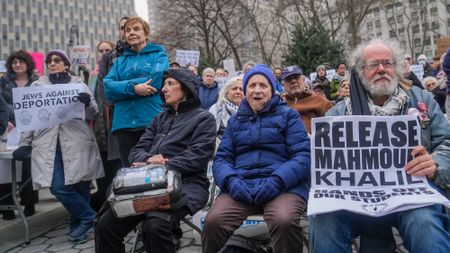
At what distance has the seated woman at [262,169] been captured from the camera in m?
2.83

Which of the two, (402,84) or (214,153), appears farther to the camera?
(214,153)

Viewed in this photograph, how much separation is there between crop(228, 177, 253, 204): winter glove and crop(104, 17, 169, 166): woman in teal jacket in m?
1.39

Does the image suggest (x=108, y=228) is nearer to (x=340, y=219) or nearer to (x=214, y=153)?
(x=214, y=153)

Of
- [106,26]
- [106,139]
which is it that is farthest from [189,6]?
[106,26]

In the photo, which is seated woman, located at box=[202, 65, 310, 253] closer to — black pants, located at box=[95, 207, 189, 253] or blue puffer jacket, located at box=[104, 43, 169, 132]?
black pants, located at box=[95, 207, 189, 253]

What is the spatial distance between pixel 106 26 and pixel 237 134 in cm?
11577

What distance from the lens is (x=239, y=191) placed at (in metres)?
2.97

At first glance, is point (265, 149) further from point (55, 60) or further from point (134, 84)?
point (55, 60)

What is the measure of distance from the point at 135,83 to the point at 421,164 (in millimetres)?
2533

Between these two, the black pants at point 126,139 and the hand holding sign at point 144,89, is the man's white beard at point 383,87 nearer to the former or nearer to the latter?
the hand holding sign at point 144,89

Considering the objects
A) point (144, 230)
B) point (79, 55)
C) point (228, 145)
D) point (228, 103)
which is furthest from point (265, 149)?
point (79, 55)

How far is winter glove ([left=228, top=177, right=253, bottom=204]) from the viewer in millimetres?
2959

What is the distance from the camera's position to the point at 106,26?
112m

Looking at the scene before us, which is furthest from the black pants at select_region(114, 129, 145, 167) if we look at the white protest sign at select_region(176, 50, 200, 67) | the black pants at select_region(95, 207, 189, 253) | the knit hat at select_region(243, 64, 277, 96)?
the white protest sign at select_region(176, 50, 200, 67)
